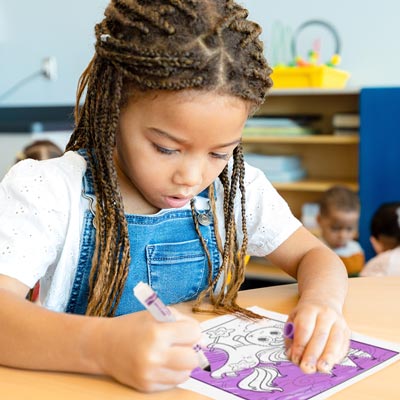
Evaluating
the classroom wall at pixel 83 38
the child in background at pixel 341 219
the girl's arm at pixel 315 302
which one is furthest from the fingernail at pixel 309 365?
the classroom wall at pixel 83 38

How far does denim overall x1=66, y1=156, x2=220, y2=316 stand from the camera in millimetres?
933

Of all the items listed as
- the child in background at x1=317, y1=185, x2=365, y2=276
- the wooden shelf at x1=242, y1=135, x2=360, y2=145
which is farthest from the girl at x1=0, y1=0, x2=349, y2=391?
the wooden shelf at x1=242, y1=135, x2=360, y2=145

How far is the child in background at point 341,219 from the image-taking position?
2.99m

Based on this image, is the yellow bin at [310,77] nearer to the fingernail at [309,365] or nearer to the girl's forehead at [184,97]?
the girl's forehead at [184,97]

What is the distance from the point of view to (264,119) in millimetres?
3408

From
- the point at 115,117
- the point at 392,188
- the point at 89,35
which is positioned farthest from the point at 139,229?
the point at 89,35

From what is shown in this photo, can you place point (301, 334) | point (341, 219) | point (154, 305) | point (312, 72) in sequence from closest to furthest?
point (154, 305) → point (301, 334) → point (341, 219) → point (312, 72)

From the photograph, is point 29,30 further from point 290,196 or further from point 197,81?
point 197,81

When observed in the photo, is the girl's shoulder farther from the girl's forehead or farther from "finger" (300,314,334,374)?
"finger" (300,314,334,374)

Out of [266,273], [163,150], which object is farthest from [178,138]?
[266,273]

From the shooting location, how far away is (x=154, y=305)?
0.63m

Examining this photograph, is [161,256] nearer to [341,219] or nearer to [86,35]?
[341,219]

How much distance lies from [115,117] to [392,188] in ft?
7.74

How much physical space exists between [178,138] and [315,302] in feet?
0.84
